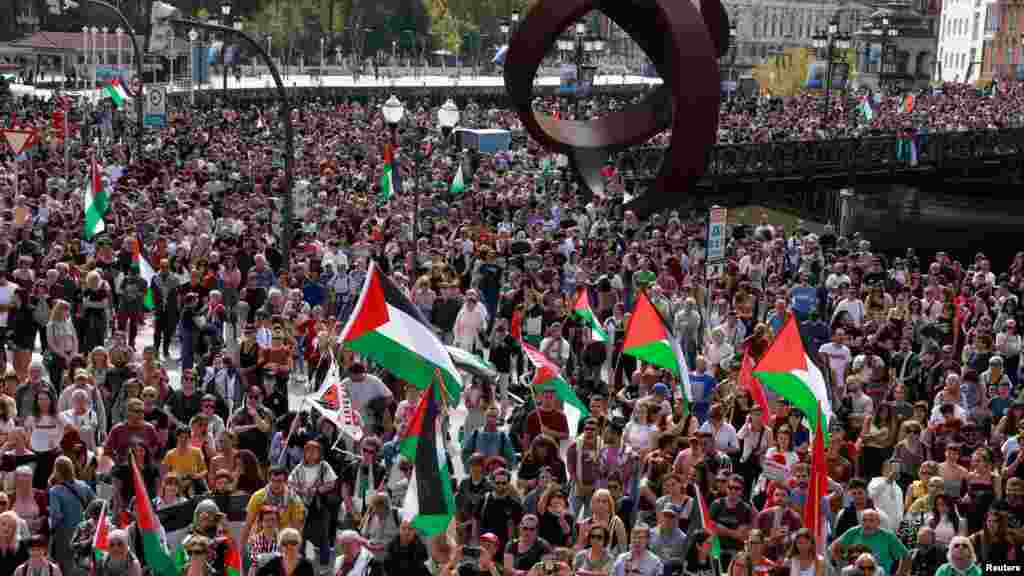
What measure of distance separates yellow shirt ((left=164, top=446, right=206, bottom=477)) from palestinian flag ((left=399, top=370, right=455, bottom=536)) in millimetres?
1752

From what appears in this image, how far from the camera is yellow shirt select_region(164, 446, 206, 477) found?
12195 millimetres

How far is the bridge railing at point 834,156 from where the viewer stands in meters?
46.0

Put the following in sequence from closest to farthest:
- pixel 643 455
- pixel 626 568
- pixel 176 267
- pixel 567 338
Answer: pixel 626 568 → pixel 643 455 → pixel 567 338 → pixel 176 267

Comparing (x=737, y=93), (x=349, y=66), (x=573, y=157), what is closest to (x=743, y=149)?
(x=573, y=157)

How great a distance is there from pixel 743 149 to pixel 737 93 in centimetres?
5285

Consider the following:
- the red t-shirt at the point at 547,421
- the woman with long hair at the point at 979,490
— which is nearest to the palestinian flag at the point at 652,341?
the red t-shirt at the point at 547,421

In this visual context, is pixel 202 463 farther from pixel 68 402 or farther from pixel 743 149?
pixel 743 149

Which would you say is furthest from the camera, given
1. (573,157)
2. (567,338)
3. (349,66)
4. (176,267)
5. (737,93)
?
(349,66)

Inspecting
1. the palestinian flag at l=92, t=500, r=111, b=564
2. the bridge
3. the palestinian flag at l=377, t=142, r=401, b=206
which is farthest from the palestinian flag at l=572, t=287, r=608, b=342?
the bridge

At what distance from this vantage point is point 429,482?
439 inches

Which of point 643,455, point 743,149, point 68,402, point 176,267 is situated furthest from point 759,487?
point 743,149

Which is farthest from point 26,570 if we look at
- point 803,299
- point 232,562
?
point 803,299

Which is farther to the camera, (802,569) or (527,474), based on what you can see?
(527,474)

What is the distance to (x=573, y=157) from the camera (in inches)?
1335
